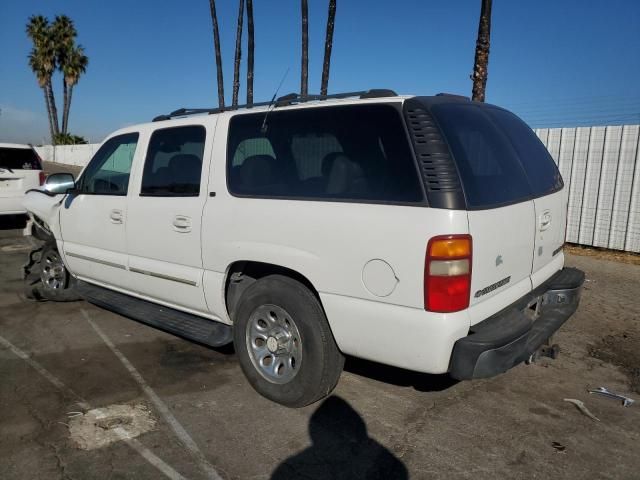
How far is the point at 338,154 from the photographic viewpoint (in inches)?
125

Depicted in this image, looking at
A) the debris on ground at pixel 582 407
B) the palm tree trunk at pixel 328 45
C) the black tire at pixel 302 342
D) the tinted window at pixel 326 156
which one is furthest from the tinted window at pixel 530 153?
the palm tree trunk at pixel 328 45

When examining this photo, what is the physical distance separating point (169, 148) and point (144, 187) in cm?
40

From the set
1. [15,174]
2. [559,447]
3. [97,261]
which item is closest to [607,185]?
[559,447]

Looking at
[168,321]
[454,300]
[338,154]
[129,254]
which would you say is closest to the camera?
[454,300]

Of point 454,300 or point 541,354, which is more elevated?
point 454,300

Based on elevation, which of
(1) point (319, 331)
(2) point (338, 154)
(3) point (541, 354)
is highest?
(2) point (338, 154)

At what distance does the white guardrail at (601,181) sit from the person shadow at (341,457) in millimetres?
7624

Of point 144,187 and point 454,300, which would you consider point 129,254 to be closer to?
point 144,187

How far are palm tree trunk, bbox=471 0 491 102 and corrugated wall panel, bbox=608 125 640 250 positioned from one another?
2580mm

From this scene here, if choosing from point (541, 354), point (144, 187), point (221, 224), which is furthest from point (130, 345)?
point (541, 354)

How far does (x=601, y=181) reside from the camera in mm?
9094

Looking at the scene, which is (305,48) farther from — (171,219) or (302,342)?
(302,342)

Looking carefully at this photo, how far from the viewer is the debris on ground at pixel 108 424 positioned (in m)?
3.04

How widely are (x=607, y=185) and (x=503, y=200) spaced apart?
7.26 metres
